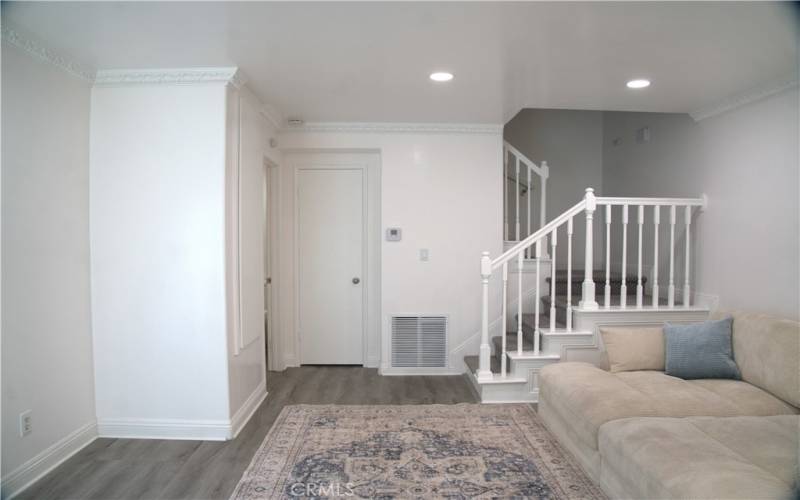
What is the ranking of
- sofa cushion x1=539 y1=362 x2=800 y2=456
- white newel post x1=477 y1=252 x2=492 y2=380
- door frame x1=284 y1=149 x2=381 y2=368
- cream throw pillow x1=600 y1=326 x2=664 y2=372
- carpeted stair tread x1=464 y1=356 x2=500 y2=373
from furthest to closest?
door frame x1=284 y1=149 x2=381 y2=368, carpeted stair tread x1=464 y1=356 x2=500 y2=373, white newel post x1=477 y1=252 x2=492 y2=380, cream throw pillow x1=600 y1=326 x2=664 y2=372, sofa cushion x1=539 y1=362 x2=800 y2=456

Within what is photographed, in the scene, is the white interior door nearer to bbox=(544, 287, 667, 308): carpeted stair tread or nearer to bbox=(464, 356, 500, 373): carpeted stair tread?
bbox=(464, 356, 500, 373): carpeted stair tread

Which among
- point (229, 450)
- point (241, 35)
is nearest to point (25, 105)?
point (241, 35)

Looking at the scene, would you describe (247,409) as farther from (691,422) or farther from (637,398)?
(691,422)

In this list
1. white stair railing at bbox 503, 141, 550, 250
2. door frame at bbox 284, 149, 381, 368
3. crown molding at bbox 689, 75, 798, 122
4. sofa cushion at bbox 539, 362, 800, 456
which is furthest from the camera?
white stair railing at bbox 503, 141, 550, 250

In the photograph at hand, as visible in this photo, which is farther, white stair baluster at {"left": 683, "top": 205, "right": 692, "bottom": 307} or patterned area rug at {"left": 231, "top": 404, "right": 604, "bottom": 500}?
white stair baluster at {"left": 683, "top": 205, "right": 692, "bottom": 307}

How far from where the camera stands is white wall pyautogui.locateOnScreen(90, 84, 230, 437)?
8.98 ft

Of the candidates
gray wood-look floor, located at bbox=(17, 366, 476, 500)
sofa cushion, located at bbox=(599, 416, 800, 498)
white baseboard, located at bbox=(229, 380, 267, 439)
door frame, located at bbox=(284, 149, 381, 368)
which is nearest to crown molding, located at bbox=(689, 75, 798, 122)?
sofa cushion, located at bbox=(599, 416, 800, 498)

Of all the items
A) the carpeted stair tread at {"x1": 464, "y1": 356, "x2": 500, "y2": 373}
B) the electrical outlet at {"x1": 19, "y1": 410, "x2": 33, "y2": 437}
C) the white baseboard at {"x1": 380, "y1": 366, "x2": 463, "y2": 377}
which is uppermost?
the electrical outlet at {"x1": 19, "y1": 410, "x2": 33, "y2": 437}

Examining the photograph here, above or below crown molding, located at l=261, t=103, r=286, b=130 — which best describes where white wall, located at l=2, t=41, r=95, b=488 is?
below

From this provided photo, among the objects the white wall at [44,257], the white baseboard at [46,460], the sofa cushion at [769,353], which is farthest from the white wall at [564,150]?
the white baseboard at [46,460]

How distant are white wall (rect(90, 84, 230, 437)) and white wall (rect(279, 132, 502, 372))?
137 cm

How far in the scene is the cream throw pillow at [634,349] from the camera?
2.93 meters

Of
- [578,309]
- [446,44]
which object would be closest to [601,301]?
[578,309]

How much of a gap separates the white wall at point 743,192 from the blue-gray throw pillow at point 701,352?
423mm
